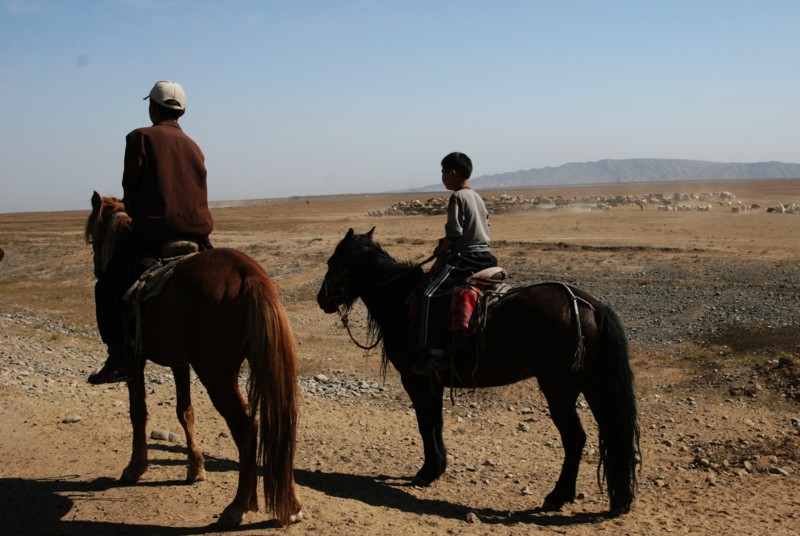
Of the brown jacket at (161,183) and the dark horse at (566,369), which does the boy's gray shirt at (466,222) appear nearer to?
the dark horse at (566,369)

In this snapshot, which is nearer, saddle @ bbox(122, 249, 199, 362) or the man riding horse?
saddle @ bbox(122, 249, 199, 362)

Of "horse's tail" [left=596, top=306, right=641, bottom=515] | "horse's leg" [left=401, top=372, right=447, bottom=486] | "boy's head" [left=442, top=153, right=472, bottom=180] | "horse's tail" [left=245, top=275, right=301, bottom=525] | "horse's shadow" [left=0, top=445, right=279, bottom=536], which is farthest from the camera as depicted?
"horse's leg" [left=401, top=372, right=447, bottom=486]

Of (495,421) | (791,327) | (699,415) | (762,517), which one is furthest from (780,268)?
(762,517)

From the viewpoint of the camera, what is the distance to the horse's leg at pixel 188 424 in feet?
19.5

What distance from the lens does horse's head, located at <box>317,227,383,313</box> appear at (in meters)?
7.03

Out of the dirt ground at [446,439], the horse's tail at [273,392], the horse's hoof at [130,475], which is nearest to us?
the horse's tail at [273,392]

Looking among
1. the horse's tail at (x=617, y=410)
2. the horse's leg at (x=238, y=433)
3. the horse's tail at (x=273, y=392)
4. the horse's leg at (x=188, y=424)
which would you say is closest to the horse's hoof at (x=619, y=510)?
the horse's tail at (x=617, y=410)

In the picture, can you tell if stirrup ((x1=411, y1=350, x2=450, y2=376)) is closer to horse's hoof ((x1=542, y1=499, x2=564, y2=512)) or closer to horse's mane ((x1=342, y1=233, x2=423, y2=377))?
horse's mane ((x1=342, y1=233, x2=423, y2=377))

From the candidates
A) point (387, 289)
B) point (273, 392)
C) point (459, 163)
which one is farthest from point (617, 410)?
point (273, 392)

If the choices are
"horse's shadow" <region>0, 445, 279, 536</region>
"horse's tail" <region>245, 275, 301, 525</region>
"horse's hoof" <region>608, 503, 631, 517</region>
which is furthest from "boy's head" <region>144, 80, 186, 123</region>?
"horse's hoof" <region>608, 503, 631, 517</region>

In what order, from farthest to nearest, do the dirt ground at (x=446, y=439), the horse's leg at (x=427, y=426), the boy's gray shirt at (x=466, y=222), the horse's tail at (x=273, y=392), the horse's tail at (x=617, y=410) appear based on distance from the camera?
the horse's leg at (x=427, y=426)
the boy's gray shirt at (x=466, y=222)
the horse's tail at (x=617, y=410)
the dirt ground at (x=446, y=439)
the horse's tail at (x=273, y=392)

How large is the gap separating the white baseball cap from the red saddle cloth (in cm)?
285

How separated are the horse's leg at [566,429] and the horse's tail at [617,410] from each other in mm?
242

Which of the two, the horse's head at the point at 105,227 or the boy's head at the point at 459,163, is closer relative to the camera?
the horse's head at the point at 105,227
